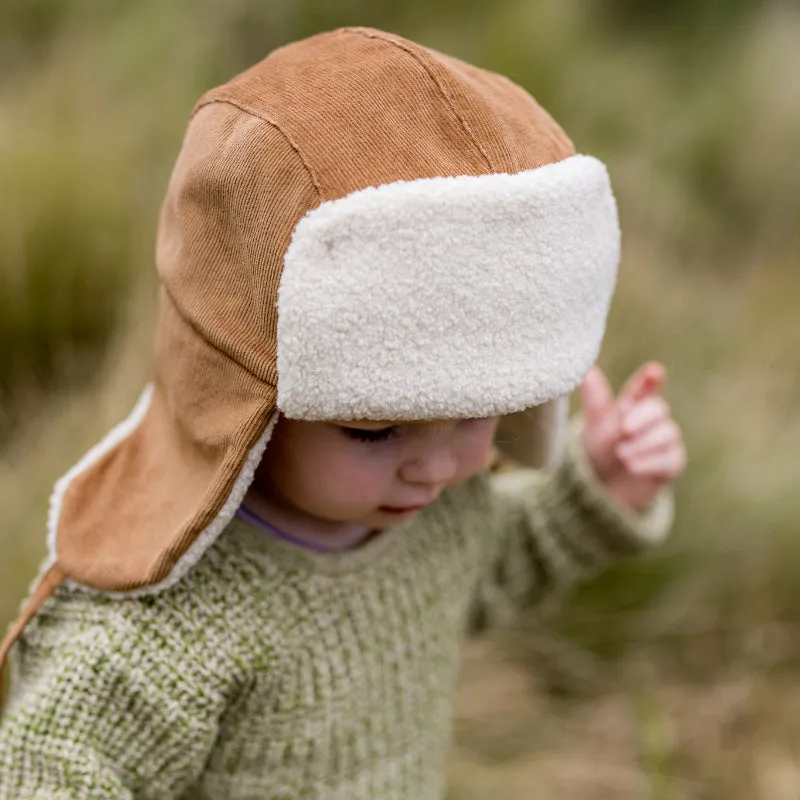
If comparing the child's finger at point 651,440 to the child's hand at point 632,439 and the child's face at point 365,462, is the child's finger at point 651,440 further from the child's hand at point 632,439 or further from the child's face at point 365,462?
the child's face at point 365,462

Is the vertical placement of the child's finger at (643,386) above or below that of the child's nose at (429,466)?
below

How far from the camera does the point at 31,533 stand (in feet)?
4.35

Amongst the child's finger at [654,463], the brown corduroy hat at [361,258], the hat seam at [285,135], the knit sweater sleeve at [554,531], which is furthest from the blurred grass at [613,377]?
the hat seam at [285,135]

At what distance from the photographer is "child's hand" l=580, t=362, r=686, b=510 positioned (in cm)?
111

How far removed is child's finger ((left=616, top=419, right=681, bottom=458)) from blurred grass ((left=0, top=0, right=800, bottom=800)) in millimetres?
569

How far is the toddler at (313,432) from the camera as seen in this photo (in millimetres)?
670

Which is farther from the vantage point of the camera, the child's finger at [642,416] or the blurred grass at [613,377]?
the blurred grass at [613,377]

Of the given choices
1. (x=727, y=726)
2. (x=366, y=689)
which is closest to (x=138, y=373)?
(x=366, y=689)

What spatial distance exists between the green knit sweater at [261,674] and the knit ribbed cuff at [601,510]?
11 cm

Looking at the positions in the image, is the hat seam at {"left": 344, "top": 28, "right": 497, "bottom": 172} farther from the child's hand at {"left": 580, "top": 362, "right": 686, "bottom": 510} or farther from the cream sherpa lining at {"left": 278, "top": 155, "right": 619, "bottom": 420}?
the child's hand at {"left": 580, "top": 362, "right": 686, "bottom": 510}

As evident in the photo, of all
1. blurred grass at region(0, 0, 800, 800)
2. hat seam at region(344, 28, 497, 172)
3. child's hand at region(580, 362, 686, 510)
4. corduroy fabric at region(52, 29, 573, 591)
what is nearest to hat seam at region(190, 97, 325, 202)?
corduroy fabric at region(52, 29, 573, 591)

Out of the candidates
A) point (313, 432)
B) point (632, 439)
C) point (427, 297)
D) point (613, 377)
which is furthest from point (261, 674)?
point (613, 377)

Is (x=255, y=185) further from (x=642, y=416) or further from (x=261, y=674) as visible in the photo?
(x=642, y=416)

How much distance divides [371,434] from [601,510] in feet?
1.47
